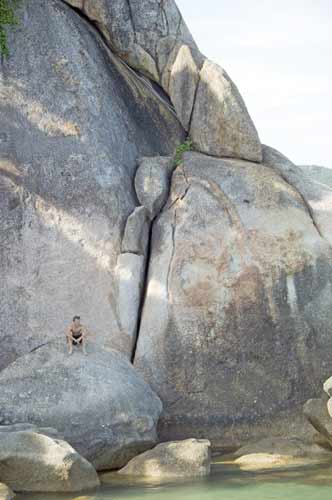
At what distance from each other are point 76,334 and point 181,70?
230 inches

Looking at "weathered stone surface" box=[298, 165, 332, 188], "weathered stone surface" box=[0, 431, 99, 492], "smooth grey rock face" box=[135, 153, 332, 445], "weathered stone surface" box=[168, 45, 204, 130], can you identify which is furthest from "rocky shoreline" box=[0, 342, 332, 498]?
"weathered stone surface" box=[298, 165, 332, 188]

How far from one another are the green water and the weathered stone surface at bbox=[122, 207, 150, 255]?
4.55 meters

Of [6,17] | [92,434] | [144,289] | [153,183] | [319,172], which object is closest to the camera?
[92,434]

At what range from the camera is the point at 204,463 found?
13.0 metres

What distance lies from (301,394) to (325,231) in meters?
2.88

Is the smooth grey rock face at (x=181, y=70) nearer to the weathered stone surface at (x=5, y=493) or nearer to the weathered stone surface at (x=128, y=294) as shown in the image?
the weathered stone surface at (x=128, y=294)

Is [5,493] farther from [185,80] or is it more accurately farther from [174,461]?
[185,80]

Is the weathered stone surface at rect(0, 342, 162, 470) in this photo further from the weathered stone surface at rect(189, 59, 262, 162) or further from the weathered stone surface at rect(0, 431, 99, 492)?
the weathered stone surface at rect(189, 59, 262, 162)

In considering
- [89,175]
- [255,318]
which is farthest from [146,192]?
[255,318]

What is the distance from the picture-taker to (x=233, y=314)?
616 inches

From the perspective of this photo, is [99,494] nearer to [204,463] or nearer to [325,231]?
[204,463]

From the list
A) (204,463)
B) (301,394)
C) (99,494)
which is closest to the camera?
(99,494)

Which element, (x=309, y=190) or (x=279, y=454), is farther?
(x=309, y=190)

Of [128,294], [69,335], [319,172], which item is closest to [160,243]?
[128,294]
